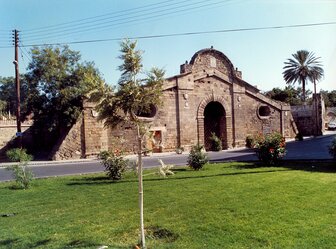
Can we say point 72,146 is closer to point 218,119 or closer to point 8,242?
point 218,119

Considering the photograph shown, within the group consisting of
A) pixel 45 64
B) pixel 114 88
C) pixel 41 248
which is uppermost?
pixel 45 64

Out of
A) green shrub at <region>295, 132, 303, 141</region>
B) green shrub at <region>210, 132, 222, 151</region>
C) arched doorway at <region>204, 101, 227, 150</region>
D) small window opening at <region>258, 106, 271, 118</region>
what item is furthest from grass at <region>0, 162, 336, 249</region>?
green shrub at <region>295, 132, 303, 141</region>

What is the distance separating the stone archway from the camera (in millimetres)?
27906

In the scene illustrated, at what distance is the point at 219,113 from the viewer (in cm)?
3022

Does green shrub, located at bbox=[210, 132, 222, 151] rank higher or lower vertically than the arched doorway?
lower

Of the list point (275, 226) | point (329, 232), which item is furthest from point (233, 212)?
point (329, 232)

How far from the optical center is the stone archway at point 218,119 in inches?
1099

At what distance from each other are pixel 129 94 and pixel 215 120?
25248 mm

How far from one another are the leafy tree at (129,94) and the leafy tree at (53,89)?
65.4 ft

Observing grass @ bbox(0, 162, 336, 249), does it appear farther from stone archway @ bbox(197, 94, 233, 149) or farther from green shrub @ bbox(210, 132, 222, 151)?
stone archway @ bbox(197, 94, 233, 149)

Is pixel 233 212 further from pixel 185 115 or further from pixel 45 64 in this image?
pixel 45 64

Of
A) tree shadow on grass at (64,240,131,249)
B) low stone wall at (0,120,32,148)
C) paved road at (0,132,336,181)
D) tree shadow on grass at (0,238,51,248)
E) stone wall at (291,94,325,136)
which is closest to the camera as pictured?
tree shadow on grass at (64,240,131,249)

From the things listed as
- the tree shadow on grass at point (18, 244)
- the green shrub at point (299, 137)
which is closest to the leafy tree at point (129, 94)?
the tree shadow on grass at point (18, 244)

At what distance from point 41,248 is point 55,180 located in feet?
28.1
